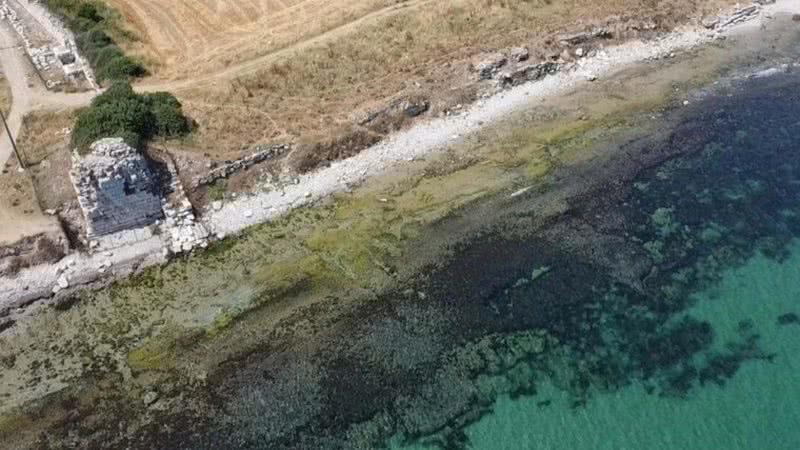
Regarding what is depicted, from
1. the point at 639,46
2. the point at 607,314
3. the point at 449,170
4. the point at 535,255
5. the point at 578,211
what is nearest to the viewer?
the point at 607,314

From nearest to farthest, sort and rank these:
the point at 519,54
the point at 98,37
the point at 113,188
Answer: the point at 113,188, the point at 98,37, the point at 519,54

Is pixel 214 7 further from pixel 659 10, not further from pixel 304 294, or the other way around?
pixel 659 10

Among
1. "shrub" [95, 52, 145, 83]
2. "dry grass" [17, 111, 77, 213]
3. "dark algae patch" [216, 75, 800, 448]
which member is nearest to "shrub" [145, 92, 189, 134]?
"shrub" [95, 52, 145, 83]

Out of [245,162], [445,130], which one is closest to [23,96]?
[245,162]

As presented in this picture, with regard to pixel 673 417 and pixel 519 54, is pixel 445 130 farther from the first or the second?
pixel 673 417

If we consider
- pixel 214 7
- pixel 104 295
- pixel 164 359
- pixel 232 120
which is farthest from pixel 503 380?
pixel 214 7

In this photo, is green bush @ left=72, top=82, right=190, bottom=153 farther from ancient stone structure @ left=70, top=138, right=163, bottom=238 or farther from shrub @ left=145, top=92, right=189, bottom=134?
ancient stone structure @ left=70, top=138, right=163, bottom=238
